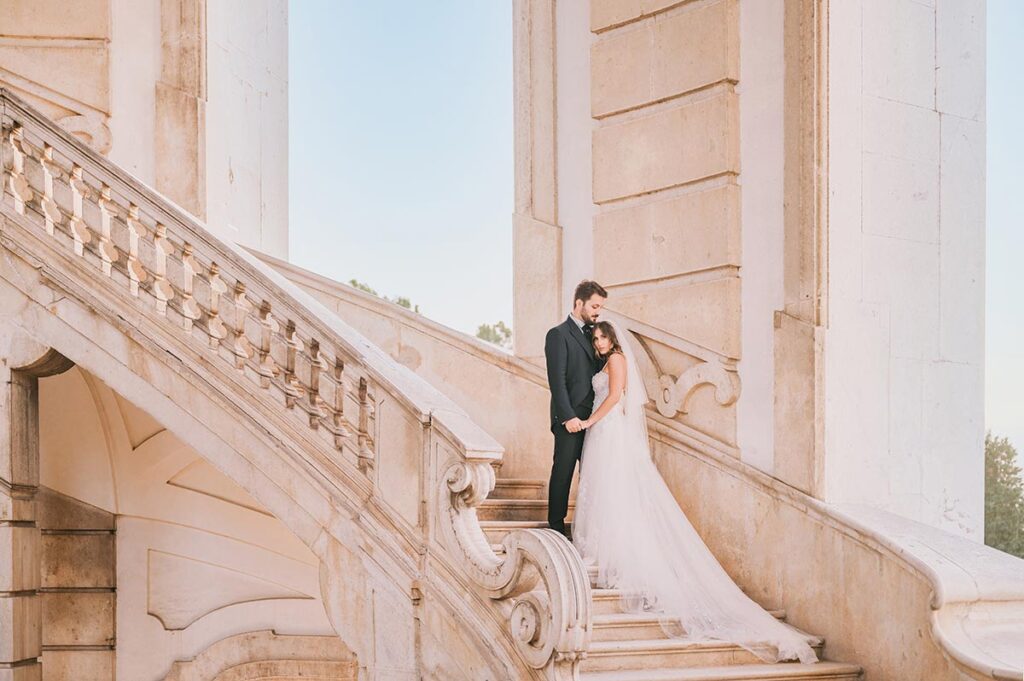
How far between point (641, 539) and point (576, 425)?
0.76 m

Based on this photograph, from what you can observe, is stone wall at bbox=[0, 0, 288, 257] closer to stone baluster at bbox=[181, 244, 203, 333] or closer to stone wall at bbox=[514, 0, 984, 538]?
stone baluster at bbox=[181, 244, 203, 333]

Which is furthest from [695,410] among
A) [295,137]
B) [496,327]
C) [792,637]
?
[496,327]

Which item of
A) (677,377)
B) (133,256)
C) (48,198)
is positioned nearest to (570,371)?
(677,377)

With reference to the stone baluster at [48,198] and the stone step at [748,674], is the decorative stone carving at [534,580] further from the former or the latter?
the stone baluster at [48,198]

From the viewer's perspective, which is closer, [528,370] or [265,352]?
[265,352]

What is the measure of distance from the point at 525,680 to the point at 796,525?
7.39ft

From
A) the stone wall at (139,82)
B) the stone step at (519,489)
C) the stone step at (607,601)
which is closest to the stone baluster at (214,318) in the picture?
the stone step at (519,489)

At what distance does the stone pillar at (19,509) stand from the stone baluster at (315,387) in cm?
165

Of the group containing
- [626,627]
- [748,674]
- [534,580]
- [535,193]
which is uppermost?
[535,193]

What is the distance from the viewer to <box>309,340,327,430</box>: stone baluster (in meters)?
6.40

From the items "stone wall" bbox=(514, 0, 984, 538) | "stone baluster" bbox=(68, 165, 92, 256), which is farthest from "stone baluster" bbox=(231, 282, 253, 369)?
"stone wall" bbox=(514, 0, 984, 538)

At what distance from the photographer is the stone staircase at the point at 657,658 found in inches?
236

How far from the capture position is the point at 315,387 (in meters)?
6.50

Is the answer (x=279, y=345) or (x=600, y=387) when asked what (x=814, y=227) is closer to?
(x=600, y=387)
